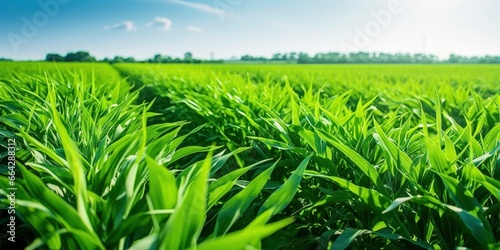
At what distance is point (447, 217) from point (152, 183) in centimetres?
92

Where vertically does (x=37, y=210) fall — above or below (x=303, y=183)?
above

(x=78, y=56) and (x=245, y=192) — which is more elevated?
(x=245, y=192)

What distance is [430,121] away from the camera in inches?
122

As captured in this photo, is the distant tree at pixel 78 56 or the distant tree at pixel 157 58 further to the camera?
the distant tree at pixel 157 58

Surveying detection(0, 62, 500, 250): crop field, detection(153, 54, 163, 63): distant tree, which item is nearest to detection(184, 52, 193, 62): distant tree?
detection(153, 54, 163, 63): distant tree

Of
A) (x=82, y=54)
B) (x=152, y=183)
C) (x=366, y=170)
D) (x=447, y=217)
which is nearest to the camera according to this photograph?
(x=152, y=183)

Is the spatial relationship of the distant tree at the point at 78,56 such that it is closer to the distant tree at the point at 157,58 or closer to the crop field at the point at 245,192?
the distant tree at the point at 157,58

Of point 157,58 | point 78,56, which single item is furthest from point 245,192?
point 157,58

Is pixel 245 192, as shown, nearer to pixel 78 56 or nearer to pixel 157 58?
pixel 78 56

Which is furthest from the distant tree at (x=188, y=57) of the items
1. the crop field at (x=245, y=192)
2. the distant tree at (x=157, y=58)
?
the crop field at (x=245, y=192)

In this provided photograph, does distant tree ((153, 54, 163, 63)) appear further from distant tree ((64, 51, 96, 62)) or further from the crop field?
the crop field

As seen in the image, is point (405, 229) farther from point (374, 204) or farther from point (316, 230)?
point (316, 230)

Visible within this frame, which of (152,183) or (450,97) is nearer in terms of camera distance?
(152,183)

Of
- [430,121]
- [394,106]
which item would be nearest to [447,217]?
[430,121]
